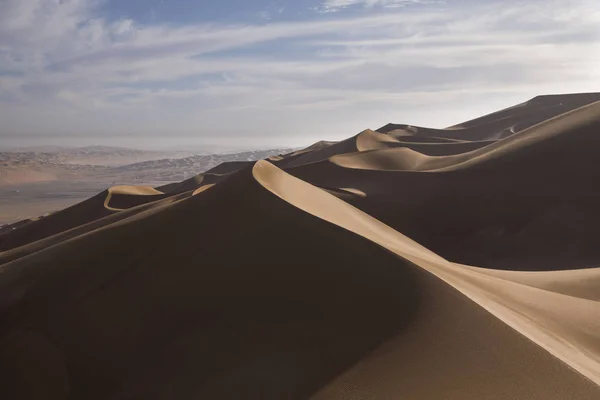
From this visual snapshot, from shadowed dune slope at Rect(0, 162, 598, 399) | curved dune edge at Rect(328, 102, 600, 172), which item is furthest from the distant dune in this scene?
curved dune edge at Rect(328, 102, 600, 172)

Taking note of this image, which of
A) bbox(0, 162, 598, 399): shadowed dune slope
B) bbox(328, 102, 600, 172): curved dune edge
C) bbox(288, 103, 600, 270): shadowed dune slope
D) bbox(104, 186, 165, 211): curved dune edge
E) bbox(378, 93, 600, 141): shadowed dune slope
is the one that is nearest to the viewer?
bbox(0, 162, 598, 399): shadowed dune slope

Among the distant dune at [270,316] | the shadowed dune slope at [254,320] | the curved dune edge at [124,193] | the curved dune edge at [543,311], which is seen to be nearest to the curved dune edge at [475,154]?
the curved dune edge at [124,193]

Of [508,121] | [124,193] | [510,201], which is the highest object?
[508,121]

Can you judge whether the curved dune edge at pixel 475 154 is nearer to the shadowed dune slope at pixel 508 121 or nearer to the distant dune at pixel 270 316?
the distant dune at pixel 270 316

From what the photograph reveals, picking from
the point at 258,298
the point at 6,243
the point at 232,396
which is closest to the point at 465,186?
the point at 258,298

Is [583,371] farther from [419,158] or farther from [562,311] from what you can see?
[419,158]

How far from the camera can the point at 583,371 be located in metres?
5.79

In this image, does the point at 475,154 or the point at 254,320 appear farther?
the point at 475,154

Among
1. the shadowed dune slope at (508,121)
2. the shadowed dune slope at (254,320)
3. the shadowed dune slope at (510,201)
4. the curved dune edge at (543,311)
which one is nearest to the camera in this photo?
the shadowed dune slope at (254,320)

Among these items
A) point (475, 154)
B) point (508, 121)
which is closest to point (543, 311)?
point (475, 154)

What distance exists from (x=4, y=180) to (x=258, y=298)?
5526 inches

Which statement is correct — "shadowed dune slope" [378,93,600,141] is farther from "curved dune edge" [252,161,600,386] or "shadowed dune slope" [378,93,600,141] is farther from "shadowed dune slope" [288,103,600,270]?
"curved dune edge" [252,161,600,386]

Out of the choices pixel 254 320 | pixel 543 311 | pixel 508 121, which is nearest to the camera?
pixel 254 320

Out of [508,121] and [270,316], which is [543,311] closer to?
[270,316]
